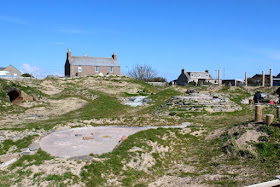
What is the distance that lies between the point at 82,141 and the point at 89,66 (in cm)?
4971

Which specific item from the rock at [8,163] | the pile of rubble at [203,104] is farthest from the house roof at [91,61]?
the rock at [8,163]

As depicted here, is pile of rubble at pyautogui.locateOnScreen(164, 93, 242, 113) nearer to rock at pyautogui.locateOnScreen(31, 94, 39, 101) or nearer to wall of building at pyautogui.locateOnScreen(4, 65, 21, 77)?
rock at pyautogui.locateOnScreen(31, 94, 39, 101)

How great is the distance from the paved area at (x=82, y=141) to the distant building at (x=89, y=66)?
45.3 meters

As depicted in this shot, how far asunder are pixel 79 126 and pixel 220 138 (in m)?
7.66

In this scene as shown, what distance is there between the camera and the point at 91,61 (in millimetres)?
61938

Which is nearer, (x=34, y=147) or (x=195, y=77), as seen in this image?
(x=34, y=147)

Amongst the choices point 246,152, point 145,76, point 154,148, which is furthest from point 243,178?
point 145,76

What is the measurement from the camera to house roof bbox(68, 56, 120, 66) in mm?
60237

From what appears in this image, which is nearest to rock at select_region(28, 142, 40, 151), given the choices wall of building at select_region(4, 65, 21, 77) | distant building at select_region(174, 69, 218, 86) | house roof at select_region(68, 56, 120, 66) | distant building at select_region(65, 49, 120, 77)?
distant building at select_region(65, 49, 120, 77)

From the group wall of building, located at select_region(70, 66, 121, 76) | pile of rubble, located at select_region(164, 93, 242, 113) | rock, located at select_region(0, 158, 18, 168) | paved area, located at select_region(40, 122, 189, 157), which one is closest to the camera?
rock, located at select_region(0, 158, 18, 168)

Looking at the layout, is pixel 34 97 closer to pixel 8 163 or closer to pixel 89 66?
pixel 8 163

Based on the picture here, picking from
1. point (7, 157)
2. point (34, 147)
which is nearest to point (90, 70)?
point (34, 147)

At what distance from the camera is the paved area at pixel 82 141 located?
35.1 feet

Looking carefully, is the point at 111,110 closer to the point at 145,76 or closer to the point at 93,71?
the point at 93,71
